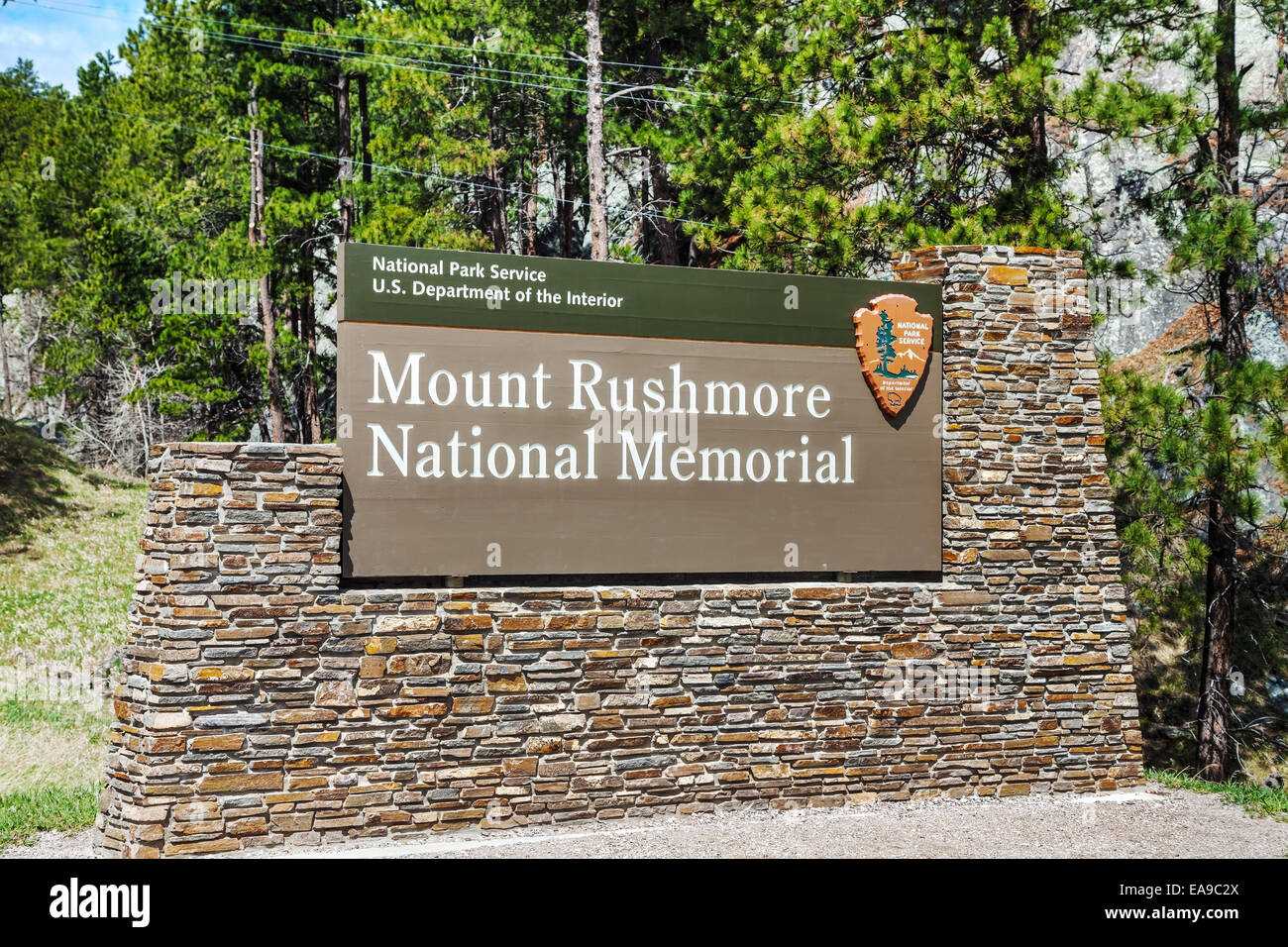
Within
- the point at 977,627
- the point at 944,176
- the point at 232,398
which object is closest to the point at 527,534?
the point at 977,627

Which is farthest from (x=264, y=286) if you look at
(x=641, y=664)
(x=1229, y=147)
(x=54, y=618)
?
(x=641, y=664)

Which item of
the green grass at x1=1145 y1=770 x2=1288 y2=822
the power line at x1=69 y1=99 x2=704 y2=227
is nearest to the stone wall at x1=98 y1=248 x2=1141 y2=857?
the green grass at x1=1145 y1=770 x2=1288 y2=822

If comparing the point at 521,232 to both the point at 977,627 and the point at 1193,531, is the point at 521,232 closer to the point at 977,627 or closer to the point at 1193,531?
the point at 1193,531

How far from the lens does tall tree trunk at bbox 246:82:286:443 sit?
25.9 metres

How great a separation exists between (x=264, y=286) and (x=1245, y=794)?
2258cm

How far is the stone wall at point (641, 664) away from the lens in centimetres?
744

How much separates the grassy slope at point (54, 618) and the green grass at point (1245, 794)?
28.0ft

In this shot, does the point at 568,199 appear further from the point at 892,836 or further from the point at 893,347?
the point at 892,836

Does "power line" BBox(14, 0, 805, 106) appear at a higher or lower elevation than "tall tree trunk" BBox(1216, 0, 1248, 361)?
higher

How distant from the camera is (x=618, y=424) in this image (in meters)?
8.48

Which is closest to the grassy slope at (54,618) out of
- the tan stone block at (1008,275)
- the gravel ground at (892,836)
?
the gravel ground at (892,836)

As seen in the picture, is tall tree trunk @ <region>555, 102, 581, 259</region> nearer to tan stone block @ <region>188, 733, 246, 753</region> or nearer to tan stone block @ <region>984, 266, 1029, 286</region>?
tan stone block @ <region>984, 266, 1029, 286</region>

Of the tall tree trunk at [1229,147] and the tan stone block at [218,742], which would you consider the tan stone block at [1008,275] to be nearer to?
the tall tree trunk at [1229,147]

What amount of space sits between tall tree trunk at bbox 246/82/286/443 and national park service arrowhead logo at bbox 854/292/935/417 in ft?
62.1
